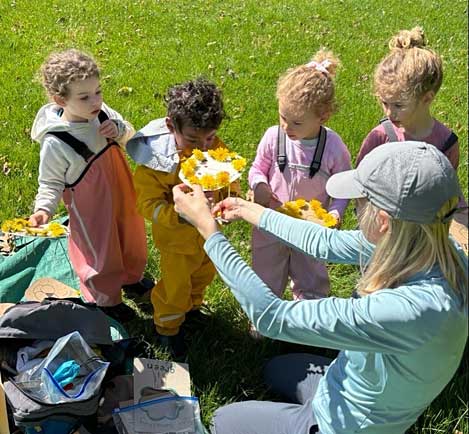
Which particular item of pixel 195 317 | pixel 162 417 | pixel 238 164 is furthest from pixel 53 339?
pixel 238 164

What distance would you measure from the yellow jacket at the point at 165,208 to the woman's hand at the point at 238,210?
0.22 metres

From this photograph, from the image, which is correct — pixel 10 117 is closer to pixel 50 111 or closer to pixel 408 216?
pixel 50 111

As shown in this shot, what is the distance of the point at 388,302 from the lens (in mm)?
1884

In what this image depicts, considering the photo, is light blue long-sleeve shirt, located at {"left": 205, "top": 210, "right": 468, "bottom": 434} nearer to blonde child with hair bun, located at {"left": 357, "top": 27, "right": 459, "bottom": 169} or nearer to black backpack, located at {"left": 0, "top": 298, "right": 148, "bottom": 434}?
black backpack, located at {"left": 0, "top": 298, "right": 148, "bottom": 434}

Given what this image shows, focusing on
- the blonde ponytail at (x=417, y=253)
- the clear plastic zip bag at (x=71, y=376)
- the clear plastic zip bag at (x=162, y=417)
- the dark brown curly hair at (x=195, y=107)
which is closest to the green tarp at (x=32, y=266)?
the clear plastic zip bag at (x=71, y=376)

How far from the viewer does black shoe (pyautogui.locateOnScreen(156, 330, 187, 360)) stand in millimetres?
3262

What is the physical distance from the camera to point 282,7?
820cm

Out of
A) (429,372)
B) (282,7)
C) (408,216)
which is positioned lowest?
(429,372)

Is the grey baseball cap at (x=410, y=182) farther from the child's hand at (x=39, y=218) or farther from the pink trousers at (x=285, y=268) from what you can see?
the child's hand at (x=39, y=218)

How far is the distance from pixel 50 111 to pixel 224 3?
5636 mm

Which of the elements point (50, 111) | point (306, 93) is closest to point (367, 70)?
point (306, 93)

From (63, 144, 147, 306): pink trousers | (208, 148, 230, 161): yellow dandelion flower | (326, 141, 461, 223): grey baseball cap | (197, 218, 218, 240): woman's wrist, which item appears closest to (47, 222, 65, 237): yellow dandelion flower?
(63, 144, 147, 306): pink trousers

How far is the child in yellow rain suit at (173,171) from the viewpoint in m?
2.84

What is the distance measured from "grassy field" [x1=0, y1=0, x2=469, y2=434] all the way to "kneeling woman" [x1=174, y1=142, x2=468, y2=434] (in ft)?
3.14
